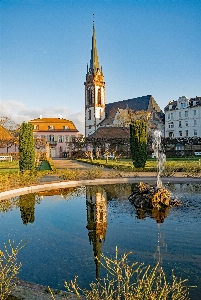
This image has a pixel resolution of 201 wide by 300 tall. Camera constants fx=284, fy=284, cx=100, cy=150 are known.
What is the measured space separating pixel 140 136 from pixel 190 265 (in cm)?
2217

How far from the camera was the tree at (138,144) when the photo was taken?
28219 mm

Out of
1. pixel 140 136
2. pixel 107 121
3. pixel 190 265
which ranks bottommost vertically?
pixel 190 265

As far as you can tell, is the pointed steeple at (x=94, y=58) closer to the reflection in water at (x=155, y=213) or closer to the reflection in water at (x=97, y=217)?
Result: the reflection in water at (x=97, y=217)

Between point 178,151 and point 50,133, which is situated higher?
point 50,133

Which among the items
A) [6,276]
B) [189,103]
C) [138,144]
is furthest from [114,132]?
[6,276]

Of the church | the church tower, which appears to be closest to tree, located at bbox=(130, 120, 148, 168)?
the church

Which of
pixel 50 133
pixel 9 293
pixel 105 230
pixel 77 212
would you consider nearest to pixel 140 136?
pixel 77 212

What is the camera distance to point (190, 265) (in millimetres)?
6961

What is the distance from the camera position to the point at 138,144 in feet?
93.6

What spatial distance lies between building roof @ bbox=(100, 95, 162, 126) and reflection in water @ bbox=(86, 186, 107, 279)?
5794 cm

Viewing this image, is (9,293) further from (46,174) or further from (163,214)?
(46,174)

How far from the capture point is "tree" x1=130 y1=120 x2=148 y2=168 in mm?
28219

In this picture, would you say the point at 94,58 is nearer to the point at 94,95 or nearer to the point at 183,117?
the point at 94,95

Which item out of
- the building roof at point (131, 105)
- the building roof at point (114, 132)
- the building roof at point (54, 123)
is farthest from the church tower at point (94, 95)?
the building roof at point (114, 132)
